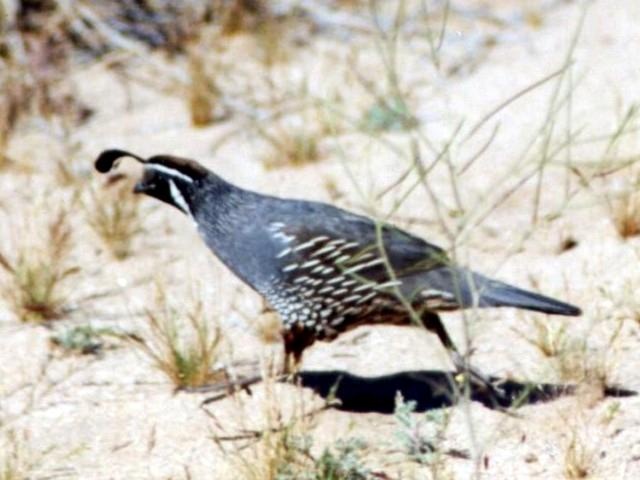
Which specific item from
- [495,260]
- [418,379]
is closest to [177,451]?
[418,379]

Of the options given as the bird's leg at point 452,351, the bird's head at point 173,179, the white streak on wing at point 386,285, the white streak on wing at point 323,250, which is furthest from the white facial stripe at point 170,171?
the bird's leg at point 452,351

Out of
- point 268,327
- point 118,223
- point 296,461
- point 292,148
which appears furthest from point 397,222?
point 296,461

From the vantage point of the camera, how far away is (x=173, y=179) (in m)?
5.63

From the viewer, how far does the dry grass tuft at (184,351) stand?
17.8 feet

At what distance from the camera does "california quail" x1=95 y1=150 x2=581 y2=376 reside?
17.1 feet

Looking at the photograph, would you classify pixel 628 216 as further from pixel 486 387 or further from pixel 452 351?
pixel 486 387

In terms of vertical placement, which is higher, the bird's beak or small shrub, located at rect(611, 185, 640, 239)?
small shrub, located at rect(611, 185, 640, 239)

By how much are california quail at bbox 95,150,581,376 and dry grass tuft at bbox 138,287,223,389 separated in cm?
26

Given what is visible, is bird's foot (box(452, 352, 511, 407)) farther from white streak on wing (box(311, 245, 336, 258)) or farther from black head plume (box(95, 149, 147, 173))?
black head plume (box(95, 149, 147, 173))

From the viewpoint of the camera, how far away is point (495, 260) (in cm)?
651

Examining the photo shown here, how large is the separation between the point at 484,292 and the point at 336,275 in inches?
20.4

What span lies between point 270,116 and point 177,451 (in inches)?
136

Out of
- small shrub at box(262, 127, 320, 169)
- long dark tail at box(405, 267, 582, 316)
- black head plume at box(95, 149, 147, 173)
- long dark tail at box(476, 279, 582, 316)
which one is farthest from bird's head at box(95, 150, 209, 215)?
small shrub at box(262, 127, 320, 169)

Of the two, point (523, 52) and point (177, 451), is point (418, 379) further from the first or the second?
point (523, 52)
